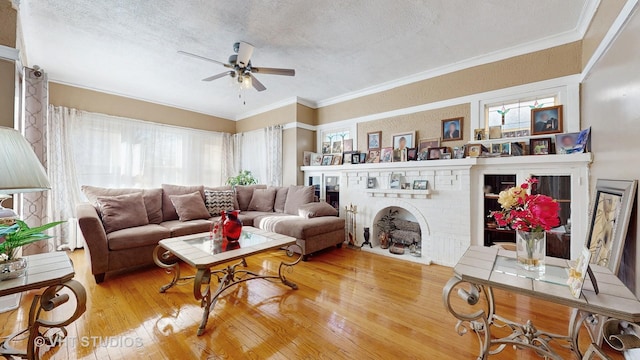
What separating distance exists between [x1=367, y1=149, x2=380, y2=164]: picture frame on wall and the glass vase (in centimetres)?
256

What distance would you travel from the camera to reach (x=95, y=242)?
2.62 meters

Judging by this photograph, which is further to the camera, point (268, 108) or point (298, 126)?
point (268, 108)

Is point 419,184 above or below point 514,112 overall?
below

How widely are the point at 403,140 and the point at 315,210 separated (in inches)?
66.7

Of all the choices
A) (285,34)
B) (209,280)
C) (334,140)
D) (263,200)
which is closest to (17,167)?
Answer: (209,280)

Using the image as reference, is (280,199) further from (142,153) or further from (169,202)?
(142,153)

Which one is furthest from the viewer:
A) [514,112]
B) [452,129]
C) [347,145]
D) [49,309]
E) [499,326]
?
[347,145]

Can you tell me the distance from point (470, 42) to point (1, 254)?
4.06 meters

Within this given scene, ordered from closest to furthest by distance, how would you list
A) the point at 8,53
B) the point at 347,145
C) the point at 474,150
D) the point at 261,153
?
the point at 8,53 < the point at 474,150 < the point at 347,145 < the point at 261,153

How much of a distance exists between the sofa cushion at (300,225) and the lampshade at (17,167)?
2466mm

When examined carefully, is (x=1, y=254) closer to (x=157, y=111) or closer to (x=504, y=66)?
(x=157, y=111)

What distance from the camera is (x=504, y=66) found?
2943 mm

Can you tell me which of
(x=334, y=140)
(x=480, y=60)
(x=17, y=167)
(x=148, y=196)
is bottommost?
(x=148, y=196)

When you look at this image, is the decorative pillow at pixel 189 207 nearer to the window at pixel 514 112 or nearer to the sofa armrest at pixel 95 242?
the sofa armrest at pixel 95 242
